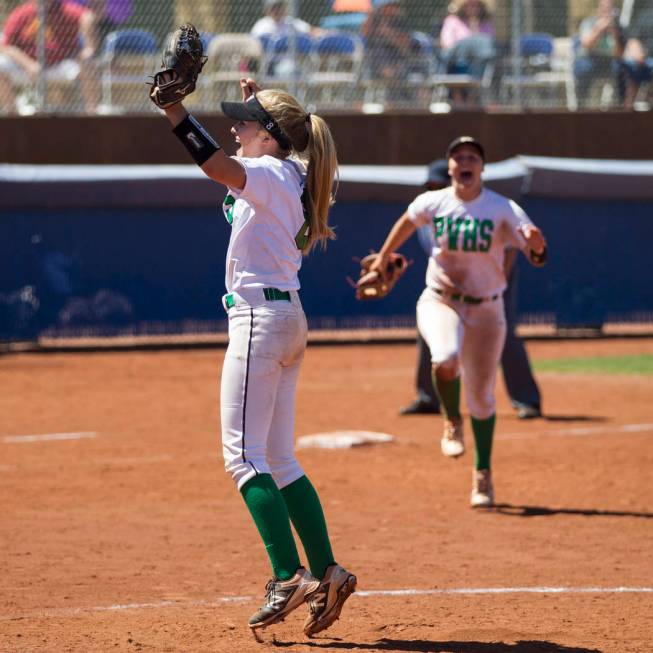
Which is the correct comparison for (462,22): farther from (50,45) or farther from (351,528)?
(351,528)

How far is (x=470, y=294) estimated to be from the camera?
853 centimetres

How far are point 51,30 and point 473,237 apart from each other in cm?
1107

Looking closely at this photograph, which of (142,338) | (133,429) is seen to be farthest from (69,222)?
(133,429)

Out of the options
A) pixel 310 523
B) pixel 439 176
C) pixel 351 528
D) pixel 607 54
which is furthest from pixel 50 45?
pixel 310 523

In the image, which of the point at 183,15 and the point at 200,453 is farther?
the point at 183,15


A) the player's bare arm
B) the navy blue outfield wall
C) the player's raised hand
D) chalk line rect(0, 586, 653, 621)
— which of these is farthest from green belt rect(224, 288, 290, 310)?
the navy blue outfield wall

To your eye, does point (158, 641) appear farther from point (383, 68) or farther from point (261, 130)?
point (383, 68)

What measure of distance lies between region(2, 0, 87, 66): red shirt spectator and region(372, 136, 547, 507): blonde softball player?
10.6m

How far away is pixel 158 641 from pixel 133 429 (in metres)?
6.47

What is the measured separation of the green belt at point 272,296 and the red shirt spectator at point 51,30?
44.3 feet

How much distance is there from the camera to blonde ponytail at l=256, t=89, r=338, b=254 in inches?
208

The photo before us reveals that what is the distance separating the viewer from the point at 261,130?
530 cm

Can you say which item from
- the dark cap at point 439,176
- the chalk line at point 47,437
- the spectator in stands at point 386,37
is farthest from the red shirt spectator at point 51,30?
the dark cap at point 439,176

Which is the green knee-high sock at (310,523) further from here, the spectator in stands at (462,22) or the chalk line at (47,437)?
the spectator in stands at (462,22)
